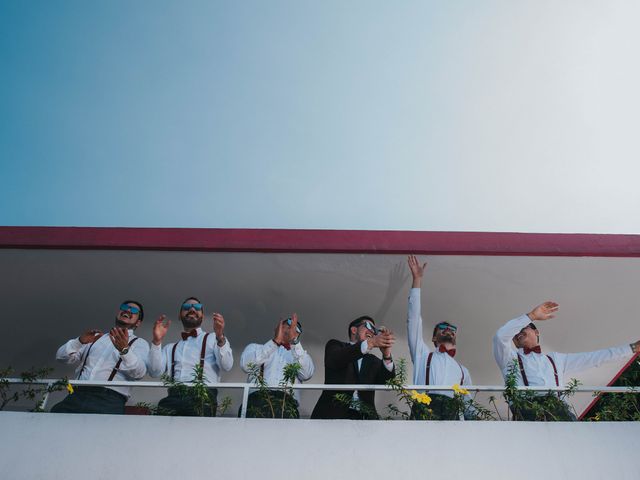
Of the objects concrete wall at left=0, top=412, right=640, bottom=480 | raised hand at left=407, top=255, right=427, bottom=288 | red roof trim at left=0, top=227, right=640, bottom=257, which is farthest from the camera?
red roof trim at left=0, top=227, right=640, bottom=257

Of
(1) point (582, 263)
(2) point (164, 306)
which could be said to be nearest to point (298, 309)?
(2) point (164, 306)

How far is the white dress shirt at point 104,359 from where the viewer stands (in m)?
5.13

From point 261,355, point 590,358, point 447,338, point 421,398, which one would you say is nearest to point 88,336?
point 261,355

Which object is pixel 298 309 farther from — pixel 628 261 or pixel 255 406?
pixel 628 261

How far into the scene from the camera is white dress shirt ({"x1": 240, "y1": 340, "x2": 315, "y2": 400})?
203 inches

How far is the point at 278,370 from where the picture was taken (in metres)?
5.39

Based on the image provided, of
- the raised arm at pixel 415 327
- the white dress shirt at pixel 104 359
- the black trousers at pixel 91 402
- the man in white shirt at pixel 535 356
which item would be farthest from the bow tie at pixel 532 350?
the black trousers at pixel 91 402

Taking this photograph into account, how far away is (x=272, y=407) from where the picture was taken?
14.7ft

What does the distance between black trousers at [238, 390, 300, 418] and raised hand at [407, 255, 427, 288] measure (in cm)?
174

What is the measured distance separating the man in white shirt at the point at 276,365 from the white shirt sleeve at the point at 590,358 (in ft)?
7.48

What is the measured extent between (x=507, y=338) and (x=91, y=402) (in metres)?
3.43

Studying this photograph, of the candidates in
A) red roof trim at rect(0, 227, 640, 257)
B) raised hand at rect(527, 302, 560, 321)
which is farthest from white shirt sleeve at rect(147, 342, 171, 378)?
raised hand at rect(527, 302, 560, 321)

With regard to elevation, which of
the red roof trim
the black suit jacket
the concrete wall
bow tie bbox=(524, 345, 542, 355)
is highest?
the red roof trim

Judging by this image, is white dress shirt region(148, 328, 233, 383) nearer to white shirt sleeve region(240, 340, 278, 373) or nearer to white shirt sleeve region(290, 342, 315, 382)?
white shirt sleeve region(240, 340, 278, 373)
